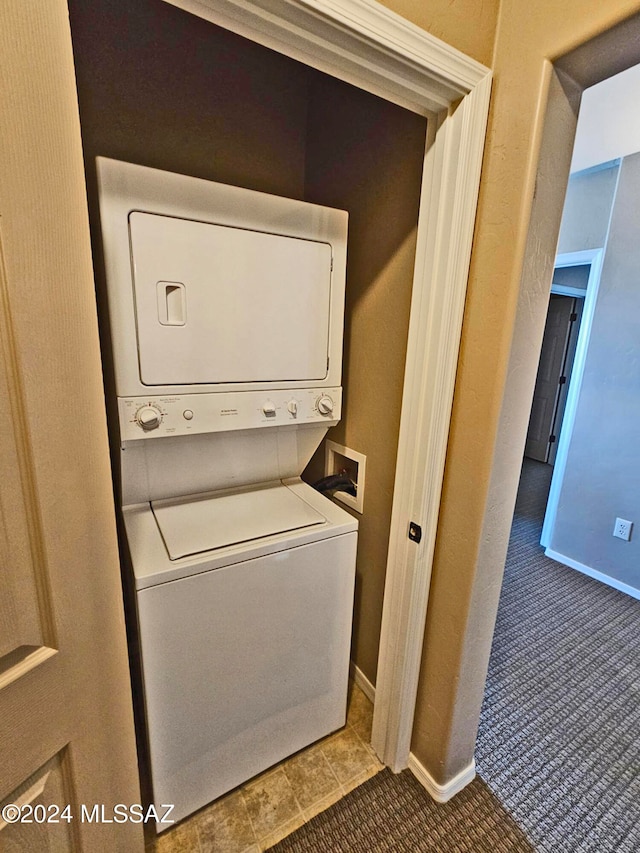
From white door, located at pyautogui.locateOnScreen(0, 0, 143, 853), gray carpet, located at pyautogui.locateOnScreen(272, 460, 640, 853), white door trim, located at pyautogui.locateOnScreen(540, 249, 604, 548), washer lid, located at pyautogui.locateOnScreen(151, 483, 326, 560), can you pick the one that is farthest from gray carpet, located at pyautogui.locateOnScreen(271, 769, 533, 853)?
white door trim, located at pyautogui.locateOnScreen(540, 249, 604, 548)

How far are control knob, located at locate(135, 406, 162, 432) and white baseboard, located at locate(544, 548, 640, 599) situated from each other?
286 centimetres

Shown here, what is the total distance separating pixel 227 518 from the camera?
1.26 m

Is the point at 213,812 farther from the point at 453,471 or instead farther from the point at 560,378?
the point at 560,378

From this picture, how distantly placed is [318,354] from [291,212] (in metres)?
0.42

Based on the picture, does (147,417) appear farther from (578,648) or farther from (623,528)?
(623,528)

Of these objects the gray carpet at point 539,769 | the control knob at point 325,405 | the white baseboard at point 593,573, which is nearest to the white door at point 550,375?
the white baseboard at point 593,573

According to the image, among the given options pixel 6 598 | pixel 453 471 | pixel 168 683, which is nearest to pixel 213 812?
pixel 168 683

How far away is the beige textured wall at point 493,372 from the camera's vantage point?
0.85 metres

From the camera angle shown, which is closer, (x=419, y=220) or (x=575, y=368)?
(x=419, y=220)

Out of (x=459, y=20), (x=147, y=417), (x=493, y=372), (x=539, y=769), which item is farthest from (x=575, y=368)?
(x=147, y=417)

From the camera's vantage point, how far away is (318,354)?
1317 millimetres

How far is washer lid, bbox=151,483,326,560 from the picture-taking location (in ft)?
3.70

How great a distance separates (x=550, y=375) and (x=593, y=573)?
2998 millimetres

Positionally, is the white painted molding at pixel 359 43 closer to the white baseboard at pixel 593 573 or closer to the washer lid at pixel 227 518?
the washer lid at pixel 227 518
